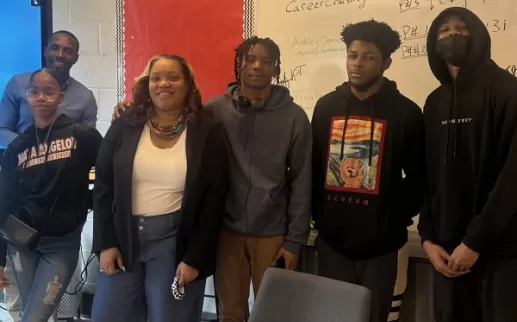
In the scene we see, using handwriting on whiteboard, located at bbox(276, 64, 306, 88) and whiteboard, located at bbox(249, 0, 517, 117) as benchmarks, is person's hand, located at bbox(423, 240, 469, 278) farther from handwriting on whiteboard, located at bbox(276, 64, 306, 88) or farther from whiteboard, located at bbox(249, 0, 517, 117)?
handwriting on whiteboard, located at bbox(276, 64, 306, 88)

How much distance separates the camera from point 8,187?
85.2 inches

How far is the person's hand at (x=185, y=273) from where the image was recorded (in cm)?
189

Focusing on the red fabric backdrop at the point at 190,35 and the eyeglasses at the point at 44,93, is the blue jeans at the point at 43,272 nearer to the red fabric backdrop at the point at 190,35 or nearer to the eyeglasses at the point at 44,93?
the eyeglasses at the point at 44,93

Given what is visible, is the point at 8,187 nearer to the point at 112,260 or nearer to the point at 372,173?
the point at 112,260

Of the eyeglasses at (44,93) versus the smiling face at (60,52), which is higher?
the smiling face at (60,52)

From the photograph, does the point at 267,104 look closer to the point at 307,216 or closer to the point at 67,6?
the point at 307,216

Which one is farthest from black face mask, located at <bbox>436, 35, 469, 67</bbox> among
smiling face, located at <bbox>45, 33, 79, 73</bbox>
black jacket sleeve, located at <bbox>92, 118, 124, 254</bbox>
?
smiling face, located at <bbox>45, 33, 79, 73</bbox>

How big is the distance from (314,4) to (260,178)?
3.92ft

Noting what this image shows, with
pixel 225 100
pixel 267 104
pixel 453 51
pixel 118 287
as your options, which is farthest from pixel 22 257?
pixel 453 51

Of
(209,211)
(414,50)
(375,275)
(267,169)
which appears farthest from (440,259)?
(414,50)

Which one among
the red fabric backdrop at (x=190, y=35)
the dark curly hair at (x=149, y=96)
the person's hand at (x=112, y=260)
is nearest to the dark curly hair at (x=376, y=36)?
the dark curly hair at (x=149, y=96)

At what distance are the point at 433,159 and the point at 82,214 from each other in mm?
1454

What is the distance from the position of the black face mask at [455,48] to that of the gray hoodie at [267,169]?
0.58 meters

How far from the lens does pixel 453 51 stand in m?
1.77
